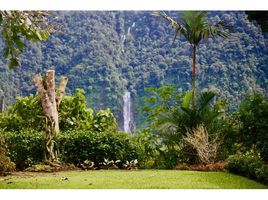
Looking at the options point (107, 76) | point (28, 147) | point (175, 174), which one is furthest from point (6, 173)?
point (107, 76)

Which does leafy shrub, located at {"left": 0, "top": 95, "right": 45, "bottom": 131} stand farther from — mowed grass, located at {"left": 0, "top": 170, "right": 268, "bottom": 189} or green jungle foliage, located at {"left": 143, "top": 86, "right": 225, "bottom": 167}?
green jungle foliage, located at {"left": 143, "top": 86, "right": 225, "bottom": 167}

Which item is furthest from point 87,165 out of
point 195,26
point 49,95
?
point 195,26

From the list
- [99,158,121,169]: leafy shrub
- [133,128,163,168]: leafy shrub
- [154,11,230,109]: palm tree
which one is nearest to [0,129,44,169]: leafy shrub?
[99,158,121,169]: leafy shrub

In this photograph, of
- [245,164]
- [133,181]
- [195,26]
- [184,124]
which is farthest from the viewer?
[195,26]

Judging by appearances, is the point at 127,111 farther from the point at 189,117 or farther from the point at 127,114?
the point at 189,117
